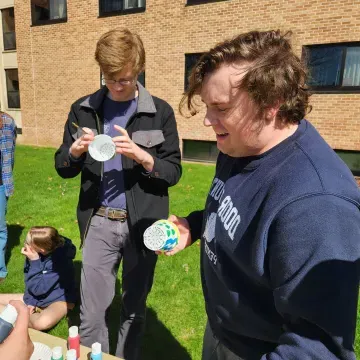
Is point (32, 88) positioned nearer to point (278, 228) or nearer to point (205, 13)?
point (205, 13)

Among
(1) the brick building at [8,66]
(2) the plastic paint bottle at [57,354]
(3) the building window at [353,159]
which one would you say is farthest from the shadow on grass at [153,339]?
(1) the brick building at [8,66]

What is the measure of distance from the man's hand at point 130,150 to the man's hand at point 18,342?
1.00m

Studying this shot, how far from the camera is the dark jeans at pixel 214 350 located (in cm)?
142

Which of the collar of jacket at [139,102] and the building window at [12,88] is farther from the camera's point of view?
the building window at [12,88]

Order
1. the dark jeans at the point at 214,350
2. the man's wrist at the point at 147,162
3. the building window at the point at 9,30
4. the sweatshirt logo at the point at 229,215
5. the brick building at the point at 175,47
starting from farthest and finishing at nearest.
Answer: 1. the building window at the point at 9,30
2. the brick building at the point at 175,47
3. the man's wrist at the point at 147,162
4. the dark jeans at the point at 214,350
5. the sweatshirt logo at the point at 229,215

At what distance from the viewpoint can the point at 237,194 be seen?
126 cm

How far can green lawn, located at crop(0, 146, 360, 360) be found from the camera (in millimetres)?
3094

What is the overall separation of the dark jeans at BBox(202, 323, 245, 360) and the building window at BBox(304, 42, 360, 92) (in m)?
8.51

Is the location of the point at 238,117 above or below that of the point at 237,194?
above

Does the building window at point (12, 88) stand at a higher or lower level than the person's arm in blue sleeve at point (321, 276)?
lower

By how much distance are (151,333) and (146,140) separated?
186 centimetres

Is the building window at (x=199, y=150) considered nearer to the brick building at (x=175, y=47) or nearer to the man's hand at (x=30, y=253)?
the brick building at (x=175, y=47)

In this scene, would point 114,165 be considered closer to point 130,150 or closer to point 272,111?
point 130,150

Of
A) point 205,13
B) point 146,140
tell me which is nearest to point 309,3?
point 205,13
